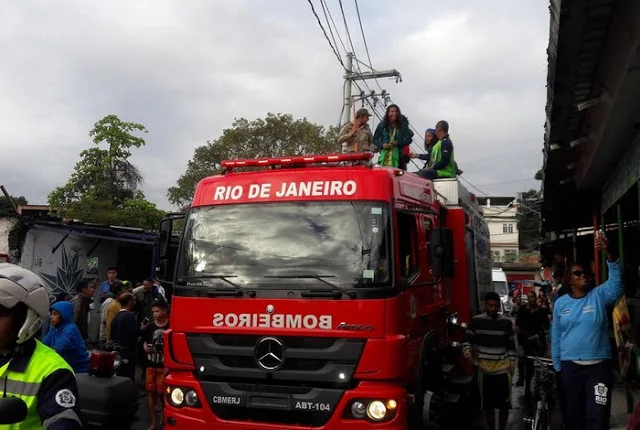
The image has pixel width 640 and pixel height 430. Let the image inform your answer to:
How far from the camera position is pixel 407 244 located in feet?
16.9

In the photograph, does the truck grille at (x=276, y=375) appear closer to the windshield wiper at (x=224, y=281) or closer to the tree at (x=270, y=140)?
the windshield wiper at (x=224, y=281)

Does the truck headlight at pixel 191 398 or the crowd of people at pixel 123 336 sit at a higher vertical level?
the crowd of people at pixel 123 336

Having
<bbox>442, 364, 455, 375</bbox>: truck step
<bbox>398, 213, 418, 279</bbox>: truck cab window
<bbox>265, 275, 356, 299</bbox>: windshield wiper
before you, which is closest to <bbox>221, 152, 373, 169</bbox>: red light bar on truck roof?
<bbox>398, 213, 418, 279</bbox>: truck cab window

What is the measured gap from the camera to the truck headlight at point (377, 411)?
446cm

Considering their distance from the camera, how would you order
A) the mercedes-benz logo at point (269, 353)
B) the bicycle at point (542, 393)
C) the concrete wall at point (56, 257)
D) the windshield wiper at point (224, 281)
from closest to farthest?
the mercedes-benz logo at point (269, 353) < the windshield wiper at point (224, 281) < the bicycle at point (542, 393) < the concrete wall at point (56, 257)

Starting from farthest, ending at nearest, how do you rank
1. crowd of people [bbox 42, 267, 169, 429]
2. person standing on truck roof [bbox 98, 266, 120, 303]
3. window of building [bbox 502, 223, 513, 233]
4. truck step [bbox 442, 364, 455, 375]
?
window of building [bbox 502, 223, 513, 233] → person standing on truck roof [bbox 98, 266, 120, 303] → truck step [bbox 442, 364, 455, 375] → crowd of people [bbox 42, 267, 169, 429]

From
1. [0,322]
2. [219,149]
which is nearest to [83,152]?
[219,149]

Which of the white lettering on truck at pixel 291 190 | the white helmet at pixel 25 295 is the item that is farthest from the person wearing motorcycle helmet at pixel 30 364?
the white lettering on truck at pixel 291 190

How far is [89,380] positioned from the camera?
3.64m

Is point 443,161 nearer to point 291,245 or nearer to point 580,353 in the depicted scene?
point 580,353

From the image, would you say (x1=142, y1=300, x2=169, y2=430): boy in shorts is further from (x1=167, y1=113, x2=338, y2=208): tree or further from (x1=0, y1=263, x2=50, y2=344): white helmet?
(x1=167, y1=113, x2=338, y2=208): tree

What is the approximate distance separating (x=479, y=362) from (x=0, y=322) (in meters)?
5.39

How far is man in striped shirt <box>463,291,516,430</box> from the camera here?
6371 millimetres

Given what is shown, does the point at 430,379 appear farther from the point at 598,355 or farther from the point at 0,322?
the point at 0,322
